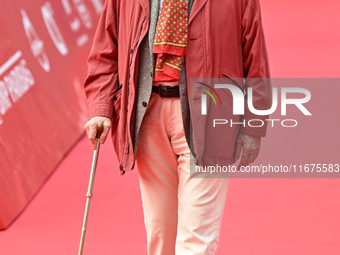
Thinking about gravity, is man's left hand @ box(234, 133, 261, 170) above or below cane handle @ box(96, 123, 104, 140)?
below

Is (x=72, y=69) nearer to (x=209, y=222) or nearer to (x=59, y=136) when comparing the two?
(x=59, y=136)

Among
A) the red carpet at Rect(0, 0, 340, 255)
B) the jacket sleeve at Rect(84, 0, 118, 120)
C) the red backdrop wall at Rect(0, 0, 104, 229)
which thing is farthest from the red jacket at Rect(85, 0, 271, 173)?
the red backdrop wall at Rect(0, 0, 104, 229)

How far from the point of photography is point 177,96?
2602mm

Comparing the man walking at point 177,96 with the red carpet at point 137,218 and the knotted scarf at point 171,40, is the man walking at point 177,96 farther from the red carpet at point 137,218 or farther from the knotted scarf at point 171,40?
the red carpet at point 137,218

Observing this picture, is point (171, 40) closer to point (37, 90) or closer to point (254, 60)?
point (254, 60)

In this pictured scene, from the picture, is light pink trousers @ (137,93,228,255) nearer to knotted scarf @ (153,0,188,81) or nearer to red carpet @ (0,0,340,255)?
knotted scarf @ (153,0,188,81)

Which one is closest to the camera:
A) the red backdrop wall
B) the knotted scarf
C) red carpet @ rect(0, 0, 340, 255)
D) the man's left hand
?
the knotted scarf

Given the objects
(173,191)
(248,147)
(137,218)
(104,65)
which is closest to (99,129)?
(104,65)

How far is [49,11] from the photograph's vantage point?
5695 mm

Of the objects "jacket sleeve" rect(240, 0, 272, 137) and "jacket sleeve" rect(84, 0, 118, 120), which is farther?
"jacket sleeve" rect(84, 0, 118, 120)

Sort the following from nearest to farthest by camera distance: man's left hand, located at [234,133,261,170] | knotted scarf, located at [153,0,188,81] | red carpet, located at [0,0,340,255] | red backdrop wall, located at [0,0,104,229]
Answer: knotted scarf, located at [153,0,188,81] → man's left hand, located at [234,133,261,170] → red carpet, located at [0,0,340,255] → red backdrop wall, located at [0,0,104,229]

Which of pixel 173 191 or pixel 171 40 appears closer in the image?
pixel 171 40

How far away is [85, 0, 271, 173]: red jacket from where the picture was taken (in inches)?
102

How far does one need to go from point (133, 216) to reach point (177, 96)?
2.18 metres
